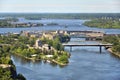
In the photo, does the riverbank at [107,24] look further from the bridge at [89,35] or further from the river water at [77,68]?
the river water at [77,68]

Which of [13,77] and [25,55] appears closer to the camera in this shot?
[13,77]

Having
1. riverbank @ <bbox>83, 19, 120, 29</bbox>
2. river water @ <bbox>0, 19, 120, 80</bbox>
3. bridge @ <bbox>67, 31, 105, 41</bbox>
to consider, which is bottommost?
riverbank @ <bbox>83, 19, 120, 29</bbox>

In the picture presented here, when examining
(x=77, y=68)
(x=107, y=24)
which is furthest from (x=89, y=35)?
(x=77, y=68)

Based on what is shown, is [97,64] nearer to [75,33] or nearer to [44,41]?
A: [44,41]

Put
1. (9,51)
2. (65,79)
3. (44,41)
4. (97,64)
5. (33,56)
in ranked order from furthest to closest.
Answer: (44,41) → (9,51) → (33,56) → (97,64) → (65,79)

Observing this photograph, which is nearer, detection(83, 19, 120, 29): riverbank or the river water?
the river water

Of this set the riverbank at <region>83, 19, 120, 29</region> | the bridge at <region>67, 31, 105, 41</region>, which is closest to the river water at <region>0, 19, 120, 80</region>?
the bridge at <region>67, 31, 105, 41</region>

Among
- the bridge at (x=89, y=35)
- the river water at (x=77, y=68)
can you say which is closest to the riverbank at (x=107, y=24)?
the bridge at (x=89, y=35)

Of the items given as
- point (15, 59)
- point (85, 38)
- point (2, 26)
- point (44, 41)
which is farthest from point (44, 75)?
point (2, 26)

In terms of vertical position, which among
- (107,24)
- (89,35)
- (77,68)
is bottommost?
(107,24)

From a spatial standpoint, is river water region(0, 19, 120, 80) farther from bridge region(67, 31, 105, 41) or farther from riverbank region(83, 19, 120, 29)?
riverbank region(83, 19, 120, 29)

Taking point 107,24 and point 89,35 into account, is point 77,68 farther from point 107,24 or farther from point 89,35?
point 107,24
